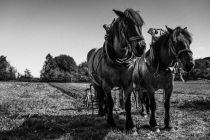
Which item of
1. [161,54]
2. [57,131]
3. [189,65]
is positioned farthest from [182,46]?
[57,131]

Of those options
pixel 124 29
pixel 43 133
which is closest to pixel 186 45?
pixel 124 29

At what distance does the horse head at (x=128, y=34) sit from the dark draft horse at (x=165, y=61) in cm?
152

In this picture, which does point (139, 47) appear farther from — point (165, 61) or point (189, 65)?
point (165, 61)

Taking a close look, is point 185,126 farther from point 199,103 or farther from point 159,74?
point 199,103

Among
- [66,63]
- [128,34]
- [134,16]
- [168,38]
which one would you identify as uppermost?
[66,63]

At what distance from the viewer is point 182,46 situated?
7977 millimetres

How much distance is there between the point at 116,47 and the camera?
26.6 ft

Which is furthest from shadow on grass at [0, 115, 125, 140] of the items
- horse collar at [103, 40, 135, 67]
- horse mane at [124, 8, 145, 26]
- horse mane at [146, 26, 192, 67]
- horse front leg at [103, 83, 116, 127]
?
horse mane at [124, 8, 145, 26]

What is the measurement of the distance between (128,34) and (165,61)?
7.04 ft

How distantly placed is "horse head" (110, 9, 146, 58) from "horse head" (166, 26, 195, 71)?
1.49 meters

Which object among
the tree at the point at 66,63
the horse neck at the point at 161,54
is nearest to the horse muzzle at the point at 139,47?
the horse neck at the point at 161,54

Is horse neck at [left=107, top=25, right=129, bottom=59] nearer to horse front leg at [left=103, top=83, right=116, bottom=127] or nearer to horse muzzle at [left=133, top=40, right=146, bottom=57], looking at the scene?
horse muzzle at [left=133, top=40, right=146, bottom=57]

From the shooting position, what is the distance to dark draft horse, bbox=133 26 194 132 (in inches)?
315

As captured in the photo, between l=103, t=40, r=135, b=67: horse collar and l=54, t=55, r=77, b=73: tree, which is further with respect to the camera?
l=54, t=55, r=77, b=73: tree
